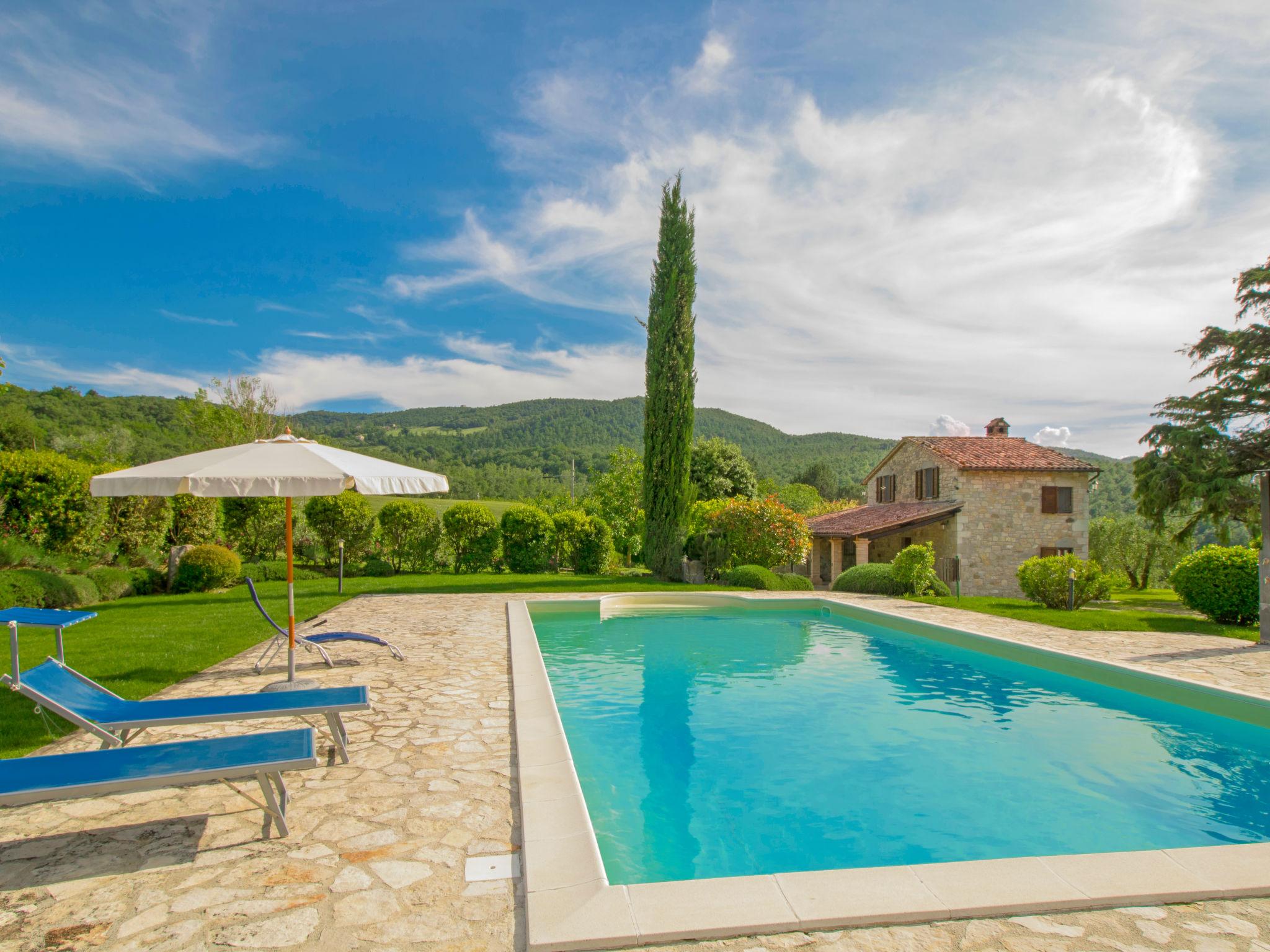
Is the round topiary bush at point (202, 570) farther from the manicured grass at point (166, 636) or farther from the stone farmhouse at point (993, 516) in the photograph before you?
the stone farmhouse at point (993, 516)

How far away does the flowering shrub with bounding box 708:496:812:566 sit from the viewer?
20141 millimetres

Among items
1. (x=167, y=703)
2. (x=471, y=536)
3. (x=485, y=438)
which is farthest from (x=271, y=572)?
(x=485, y=438)

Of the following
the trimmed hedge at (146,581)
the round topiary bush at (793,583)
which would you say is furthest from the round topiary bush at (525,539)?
the trimmed hedge at (146,581)

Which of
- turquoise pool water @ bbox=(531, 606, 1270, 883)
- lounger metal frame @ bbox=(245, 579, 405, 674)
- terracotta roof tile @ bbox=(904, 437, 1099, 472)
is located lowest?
turquoise pool water @ bbox=(531, 606, 1270, 883)

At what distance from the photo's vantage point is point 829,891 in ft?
9.36

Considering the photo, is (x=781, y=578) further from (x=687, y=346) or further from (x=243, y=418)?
(x=243, y=418)

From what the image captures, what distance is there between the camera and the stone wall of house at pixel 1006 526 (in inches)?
928

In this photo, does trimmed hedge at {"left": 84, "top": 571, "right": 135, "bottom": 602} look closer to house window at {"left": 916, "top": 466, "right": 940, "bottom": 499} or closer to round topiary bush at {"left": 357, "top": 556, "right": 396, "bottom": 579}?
round topiary bush at {"left": 357, "top": 556, "right": 396, "bottom": 579}

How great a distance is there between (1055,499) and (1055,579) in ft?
34.5

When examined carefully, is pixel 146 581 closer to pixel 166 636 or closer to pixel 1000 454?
pixel 166 636

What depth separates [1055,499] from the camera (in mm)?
24125

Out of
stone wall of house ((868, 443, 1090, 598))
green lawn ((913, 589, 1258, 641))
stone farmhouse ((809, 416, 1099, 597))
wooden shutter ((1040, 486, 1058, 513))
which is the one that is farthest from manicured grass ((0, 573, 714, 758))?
wooden shutter ((1040, 486, 1058, 513))

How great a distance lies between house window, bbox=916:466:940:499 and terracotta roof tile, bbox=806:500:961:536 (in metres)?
0.38

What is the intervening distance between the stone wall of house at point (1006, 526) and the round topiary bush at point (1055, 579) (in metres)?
7.23
